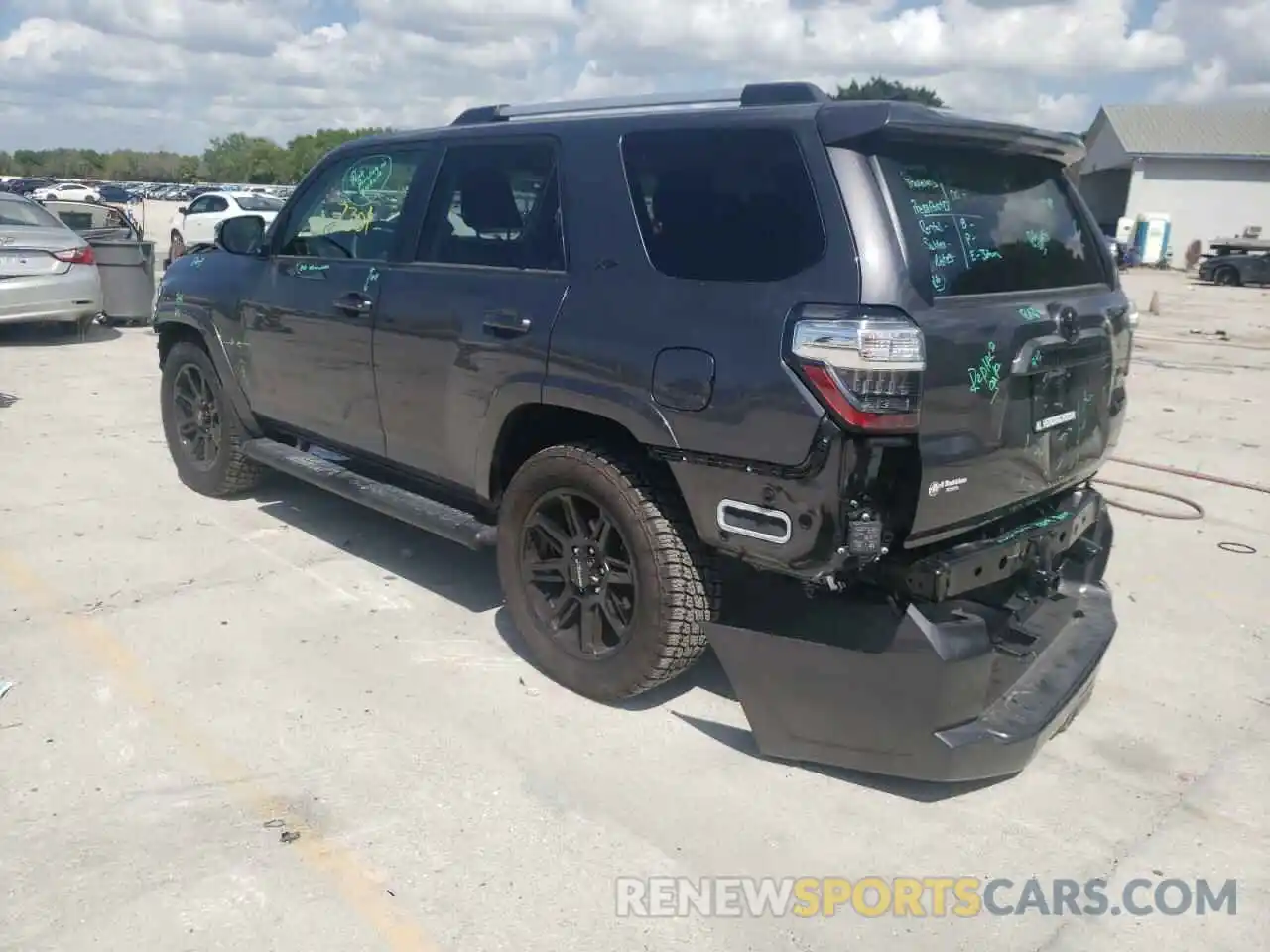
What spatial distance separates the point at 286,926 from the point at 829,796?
5.44 ft

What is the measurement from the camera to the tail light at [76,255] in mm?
11578

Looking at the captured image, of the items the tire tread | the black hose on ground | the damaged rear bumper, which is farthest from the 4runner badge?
the black hose on ground

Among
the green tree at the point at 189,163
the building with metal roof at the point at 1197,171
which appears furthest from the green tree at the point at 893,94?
the green tree at the point at 189,163

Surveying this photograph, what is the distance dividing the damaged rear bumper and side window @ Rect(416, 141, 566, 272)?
1.58 metres

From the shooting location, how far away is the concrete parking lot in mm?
2861

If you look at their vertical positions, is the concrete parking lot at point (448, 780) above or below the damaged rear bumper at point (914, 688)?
below

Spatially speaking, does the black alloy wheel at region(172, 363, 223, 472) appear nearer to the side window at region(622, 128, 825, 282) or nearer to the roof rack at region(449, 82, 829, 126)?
the roof rack at region(449, 82, 829, 126)

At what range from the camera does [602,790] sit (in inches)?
136

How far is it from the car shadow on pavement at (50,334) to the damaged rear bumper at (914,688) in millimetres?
11130

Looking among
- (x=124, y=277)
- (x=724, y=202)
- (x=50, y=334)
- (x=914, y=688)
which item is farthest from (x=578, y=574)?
(x=124, y=277)

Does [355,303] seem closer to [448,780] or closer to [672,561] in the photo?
[672,561]

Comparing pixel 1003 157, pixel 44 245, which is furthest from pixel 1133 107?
pixel 1003 157

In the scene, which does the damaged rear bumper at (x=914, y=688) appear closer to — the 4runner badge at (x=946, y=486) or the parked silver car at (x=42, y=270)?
the 4runner badge at (x=946, y=486)

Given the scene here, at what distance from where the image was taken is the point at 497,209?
4.29 metres
